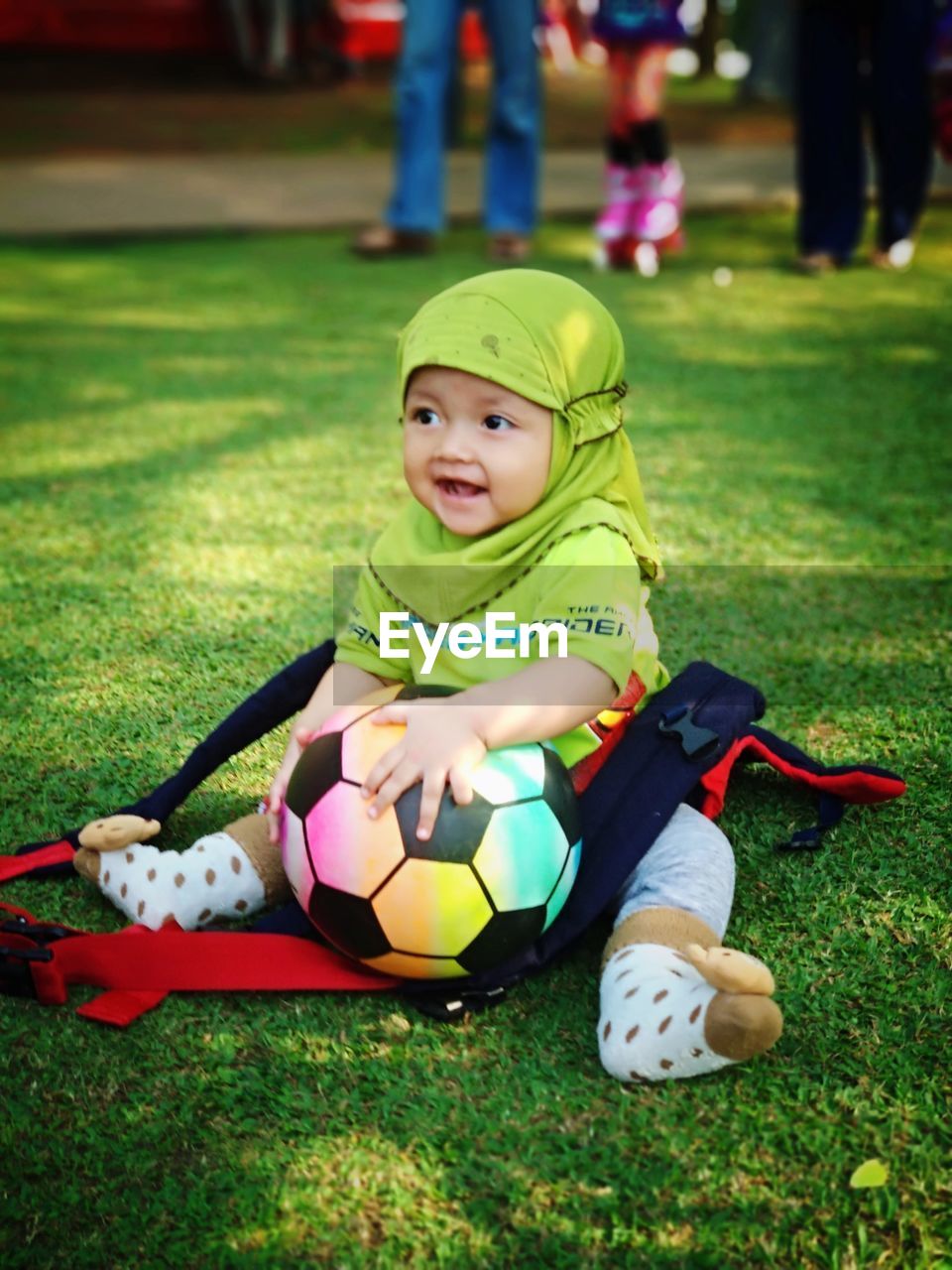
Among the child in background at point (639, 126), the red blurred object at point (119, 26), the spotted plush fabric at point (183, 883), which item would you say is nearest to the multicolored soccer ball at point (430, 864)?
the spotted plush fabric at point (183, 883)

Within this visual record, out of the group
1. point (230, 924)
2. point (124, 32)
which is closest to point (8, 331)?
point (230, 924)

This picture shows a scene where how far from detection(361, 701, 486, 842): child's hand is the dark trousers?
16.7 ft

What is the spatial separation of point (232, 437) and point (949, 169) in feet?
22.0

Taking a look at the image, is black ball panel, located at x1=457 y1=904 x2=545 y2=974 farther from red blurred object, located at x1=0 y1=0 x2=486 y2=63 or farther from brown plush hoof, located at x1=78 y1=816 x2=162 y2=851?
red blurred object, located at x1=0 y1=0 x2=486 y2=63

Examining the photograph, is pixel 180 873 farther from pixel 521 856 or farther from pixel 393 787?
pixel 521 856

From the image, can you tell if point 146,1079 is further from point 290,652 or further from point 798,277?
point 798,277

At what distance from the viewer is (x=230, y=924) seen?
207 cm

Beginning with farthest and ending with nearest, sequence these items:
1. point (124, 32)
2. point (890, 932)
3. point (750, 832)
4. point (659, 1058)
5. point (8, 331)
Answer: point (124, 32), point (8, 331), point (750, 832), point (890, 932), point (659, 1058)

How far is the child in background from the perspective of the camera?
5859 millimetres

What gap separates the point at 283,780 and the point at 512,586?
1.48ft

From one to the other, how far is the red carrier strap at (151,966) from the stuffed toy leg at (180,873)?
0.12 meters

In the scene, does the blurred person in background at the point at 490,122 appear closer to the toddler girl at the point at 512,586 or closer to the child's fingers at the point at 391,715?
the toddler girl at the point at 512,586

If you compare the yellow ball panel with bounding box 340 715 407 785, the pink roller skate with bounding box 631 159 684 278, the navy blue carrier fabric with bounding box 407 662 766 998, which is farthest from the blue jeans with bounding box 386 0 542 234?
the yellow ball panel with bounding box 340 715 407 785

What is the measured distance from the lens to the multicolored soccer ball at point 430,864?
174 cm
